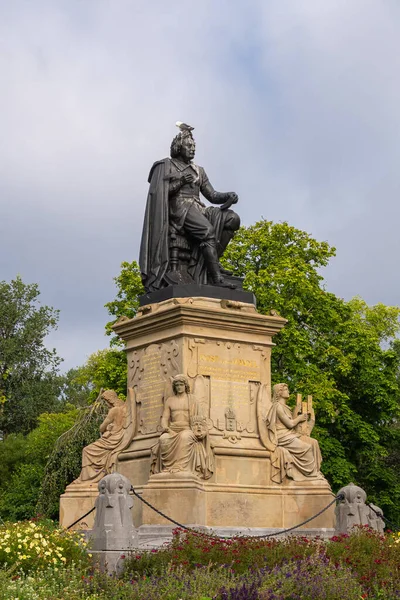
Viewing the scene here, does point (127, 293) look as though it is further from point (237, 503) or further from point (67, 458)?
point (237, 503)

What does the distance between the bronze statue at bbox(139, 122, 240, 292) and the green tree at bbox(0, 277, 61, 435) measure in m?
31.7

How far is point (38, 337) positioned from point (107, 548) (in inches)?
1465

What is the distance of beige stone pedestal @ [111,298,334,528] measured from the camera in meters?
15.6

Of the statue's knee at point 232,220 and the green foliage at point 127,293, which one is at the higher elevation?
the green foliage at point 127,293

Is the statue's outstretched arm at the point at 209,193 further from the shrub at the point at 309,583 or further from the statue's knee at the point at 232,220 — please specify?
the shrub at the point at 309,583

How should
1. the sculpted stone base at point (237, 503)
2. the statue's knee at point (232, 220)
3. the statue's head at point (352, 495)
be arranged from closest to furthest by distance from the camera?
the statue's head at point (352, 495), the sculpted stone base at point (237, 503), the statue's knee at point (232, 220)

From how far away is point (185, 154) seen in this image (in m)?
18.1

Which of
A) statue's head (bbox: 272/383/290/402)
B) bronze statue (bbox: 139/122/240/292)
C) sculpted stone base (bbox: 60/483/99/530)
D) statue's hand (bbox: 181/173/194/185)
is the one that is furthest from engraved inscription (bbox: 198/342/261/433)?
statue's hand (bbox: 181/173/194/185)

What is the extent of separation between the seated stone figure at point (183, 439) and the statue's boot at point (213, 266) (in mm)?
2205

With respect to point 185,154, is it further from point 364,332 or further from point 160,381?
point 364,332

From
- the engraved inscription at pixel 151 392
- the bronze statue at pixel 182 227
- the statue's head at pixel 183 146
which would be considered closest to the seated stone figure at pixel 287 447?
the engraved inscription at pixel 151 392

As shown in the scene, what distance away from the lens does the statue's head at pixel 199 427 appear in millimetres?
15539

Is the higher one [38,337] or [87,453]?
[38,337]

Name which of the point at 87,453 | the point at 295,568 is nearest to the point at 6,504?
the point at 87,453
